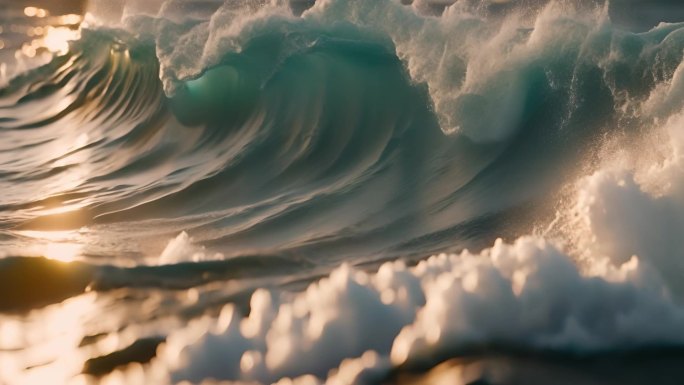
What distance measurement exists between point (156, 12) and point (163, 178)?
24.3ft

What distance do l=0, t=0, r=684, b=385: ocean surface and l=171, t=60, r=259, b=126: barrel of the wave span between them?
0.04 m

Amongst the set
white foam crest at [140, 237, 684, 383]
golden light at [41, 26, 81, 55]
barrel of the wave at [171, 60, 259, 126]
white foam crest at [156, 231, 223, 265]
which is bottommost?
white foam crest at [140, 237, 684, 383]

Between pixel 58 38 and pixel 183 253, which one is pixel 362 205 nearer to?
pixel 183 253

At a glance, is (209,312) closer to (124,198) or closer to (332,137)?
(124,198)

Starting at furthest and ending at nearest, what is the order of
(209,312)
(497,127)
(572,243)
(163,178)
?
(163,178) → (497,127) → (572,243) → (209,312)

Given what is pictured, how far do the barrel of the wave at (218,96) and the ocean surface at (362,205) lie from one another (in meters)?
0.04

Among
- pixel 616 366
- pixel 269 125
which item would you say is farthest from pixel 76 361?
pixel 269 125

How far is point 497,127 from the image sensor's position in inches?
337

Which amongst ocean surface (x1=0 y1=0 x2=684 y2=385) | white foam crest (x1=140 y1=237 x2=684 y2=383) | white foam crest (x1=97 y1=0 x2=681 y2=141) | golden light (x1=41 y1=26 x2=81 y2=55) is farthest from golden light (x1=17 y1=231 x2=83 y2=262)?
golden light (x1=41 y1=26 x2=81 y2=55)

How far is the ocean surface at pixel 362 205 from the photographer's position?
406 cm

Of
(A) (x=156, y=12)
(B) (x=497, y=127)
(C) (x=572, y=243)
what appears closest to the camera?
(C) (x=572, y=243)

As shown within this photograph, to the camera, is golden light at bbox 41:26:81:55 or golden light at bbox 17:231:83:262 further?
golden light at bbox 41:26:81:55

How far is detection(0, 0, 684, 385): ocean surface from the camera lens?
406 centimetres

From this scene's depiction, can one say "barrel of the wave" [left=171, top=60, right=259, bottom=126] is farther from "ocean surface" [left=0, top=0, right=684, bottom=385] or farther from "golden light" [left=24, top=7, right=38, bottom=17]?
"golden light" [left=24, top=7, right=38, bottom=17]
